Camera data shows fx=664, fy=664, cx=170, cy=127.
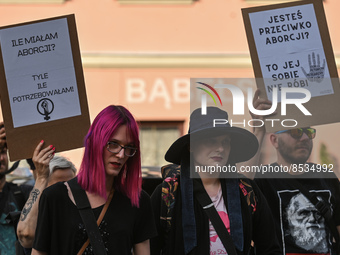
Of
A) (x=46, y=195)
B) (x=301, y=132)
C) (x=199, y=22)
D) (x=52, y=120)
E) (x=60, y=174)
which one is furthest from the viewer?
(x=199, y=22)

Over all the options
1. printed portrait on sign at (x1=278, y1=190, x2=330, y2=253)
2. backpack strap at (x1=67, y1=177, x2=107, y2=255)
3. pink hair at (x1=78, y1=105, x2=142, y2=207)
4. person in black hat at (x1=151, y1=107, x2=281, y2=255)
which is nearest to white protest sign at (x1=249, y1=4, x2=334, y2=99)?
person in black hat at (x1=151, y1=107, x2=281, y2=255)

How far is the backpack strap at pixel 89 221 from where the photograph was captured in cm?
329

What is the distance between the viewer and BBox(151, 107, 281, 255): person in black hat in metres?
3.67

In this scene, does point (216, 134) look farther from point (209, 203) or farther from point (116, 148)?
point (116, 148)

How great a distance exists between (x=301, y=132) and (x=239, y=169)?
1.58ft

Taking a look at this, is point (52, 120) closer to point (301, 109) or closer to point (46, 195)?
point (46, 195)

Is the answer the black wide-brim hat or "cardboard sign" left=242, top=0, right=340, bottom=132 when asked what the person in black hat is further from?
"cardboard sign" left=242, top=0, right=340, bottom=132

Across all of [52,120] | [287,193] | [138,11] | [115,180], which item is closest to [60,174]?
[52,120]

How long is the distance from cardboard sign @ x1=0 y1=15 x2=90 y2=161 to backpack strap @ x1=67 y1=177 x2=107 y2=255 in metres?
0.68

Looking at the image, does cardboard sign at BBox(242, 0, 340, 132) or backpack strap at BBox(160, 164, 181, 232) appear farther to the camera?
cardboard sign at BBox(242, 0, 340, 132)

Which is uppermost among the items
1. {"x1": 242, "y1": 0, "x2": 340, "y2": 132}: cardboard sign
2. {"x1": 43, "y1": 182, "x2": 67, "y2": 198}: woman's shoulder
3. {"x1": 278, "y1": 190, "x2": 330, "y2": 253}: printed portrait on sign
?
{"x1": 242, "y1": 0, "x2": 340, "y2": 132}: cardboard sign

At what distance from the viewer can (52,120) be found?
13.4 ft

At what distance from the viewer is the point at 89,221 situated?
130 inches

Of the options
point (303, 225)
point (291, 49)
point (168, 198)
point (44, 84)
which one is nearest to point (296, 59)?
point (291, 49)
